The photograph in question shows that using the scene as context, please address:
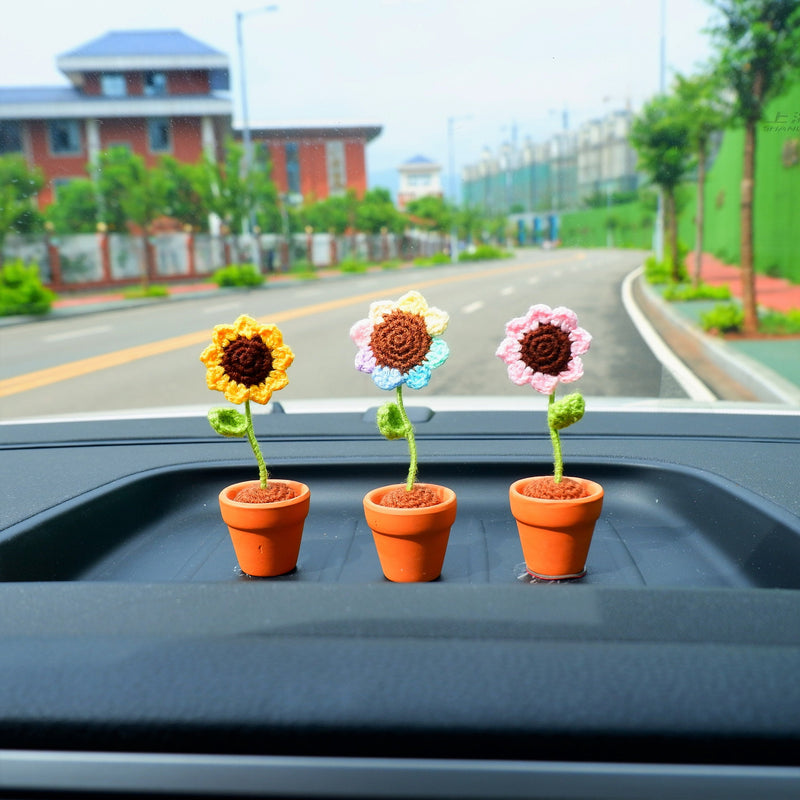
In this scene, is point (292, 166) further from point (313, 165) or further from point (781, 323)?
point (781, 323)

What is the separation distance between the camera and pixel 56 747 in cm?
72

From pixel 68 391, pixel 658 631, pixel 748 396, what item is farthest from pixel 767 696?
pixel 748 396

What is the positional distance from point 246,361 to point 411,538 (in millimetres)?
334

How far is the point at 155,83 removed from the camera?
1.25m

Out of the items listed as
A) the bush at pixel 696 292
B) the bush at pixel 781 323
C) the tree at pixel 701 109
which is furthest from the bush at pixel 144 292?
the bush at pixel 781 323

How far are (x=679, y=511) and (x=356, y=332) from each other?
63cm

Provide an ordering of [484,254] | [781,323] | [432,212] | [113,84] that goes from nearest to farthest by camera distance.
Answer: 1. [113,84]
2. [432,212]
3. [484,254]
4. [781,323]

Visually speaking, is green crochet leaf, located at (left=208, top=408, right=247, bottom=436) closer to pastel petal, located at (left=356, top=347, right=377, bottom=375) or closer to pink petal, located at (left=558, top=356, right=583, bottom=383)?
pastel petal, located at (left=356, top=347, right=377, bottom=375)

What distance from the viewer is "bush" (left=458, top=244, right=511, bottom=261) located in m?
1.96

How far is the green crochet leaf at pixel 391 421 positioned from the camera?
122cm

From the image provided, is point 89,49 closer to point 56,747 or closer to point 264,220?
point 264,220

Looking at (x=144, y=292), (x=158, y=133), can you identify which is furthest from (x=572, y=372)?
(x=144, y=292)

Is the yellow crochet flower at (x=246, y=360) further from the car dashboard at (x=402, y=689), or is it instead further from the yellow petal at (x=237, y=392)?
the car dashboard at (x=402, y=689)

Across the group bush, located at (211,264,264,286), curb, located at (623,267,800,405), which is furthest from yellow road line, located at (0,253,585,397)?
curb, located at (623,267,800,405)
